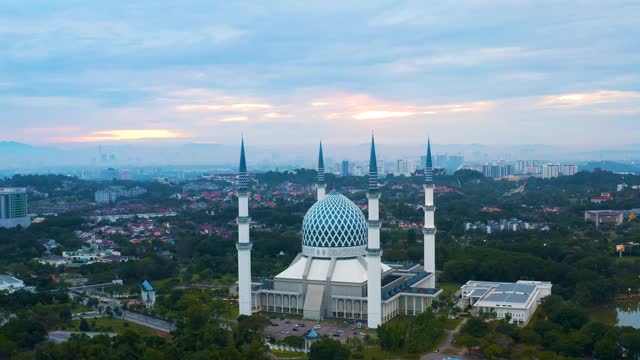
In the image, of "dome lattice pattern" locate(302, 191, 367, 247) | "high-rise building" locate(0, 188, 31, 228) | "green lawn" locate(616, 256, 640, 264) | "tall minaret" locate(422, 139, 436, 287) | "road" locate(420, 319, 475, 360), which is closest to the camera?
"road" locate(420, 319, 475, 360)

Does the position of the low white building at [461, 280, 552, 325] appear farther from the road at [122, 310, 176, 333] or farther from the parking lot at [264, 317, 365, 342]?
the road at [122, 310, 176, 333]

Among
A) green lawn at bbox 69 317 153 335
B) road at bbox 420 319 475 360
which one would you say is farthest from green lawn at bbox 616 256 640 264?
green lawn at bbox 69 317 153 335

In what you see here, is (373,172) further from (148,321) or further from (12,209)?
(12,209)

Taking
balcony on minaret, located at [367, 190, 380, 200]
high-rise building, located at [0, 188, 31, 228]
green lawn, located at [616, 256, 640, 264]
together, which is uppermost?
balcony on minaret, located at [367, 190, 380, 200]

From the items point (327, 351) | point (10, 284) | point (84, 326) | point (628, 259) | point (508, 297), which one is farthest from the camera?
point (628, 259)

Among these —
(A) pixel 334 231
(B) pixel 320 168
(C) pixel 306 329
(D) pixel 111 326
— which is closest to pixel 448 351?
(C) pixel 306 329

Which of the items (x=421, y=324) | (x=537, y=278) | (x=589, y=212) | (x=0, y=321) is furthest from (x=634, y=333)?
(x=589, y=212)

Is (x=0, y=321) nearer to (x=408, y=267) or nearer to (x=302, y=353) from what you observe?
(x=302, y=353)
